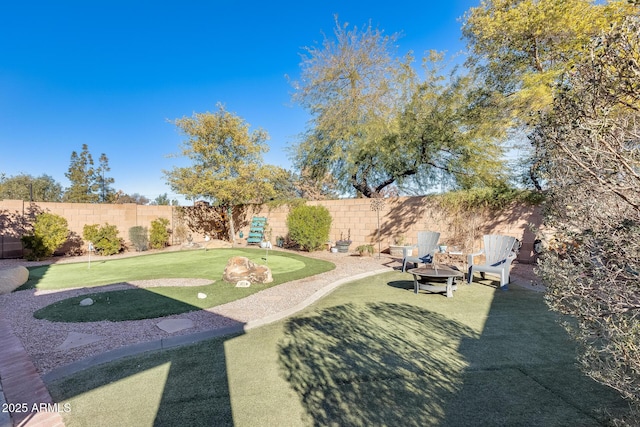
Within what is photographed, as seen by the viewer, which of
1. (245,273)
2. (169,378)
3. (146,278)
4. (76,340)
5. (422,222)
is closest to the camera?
(169,378)

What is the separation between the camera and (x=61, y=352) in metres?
2.93

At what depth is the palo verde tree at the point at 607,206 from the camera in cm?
142

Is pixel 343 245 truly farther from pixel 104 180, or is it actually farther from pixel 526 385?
pixel 104 180

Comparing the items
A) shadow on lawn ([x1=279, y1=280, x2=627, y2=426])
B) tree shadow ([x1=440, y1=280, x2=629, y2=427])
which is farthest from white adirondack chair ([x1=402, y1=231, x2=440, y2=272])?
tree shadow ([x1=440, y1=280, x2=629, y2=427])

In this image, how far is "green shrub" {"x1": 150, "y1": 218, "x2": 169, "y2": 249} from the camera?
1224 cm

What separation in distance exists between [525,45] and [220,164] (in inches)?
502

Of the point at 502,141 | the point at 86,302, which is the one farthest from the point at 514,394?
the point at 502,141

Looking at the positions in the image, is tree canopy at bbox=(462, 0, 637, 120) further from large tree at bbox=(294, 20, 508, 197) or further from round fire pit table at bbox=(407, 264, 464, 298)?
round fire pit table at bbox=(407, 264, 464, 298)

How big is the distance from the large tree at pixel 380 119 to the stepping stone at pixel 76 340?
1056cm

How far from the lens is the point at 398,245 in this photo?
970cm

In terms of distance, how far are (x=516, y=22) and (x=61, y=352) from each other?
41.9 feet

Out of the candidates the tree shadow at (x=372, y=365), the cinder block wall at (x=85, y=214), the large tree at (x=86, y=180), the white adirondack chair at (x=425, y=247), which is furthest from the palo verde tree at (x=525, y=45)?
the large tree at (x=86, y=180)

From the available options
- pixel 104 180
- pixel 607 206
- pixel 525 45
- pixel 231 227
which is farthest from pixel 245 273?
pixel 104 180

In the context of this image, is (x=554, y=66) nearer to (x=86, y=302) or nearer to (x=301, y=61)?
(x=301, y=61)
